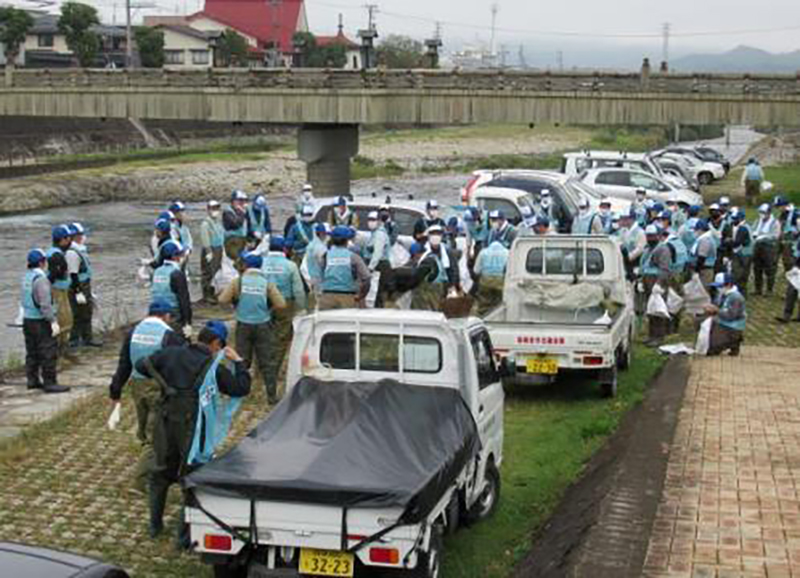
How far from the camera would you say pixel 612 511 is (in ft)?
28.8

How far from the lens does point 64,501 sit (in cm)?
1042

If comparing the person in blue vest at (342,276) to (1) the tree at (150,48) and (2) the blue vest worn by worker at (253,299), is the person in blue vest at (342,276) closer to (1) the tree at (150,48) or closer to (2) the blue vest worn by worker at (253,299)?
(2) the blue vest worn by worker at (253,299)

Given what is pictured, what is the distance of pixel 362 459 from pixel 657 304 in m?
10.4

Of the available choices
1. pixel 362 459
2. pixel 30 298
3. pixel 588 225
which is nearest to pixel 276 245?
pixel 30 298

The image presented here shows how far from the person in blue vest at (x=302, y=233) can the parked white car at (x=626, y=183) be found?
12.2m

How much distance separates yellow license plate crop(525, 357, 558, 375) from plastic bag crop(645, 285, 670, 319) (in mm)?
4465

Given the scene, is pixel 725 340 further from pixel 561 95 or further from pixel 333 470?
pixel 561 95

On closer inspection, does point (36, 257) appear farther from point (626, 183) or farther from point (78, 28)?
point (78, 28)

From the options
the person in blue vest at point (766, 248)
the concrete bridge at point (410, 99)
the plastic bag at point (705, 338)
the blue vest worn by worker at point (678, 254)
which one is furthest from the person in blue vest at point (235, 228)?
the concrete bridge at point (410, 99)

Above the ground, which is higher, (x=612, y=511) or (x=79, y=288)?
(x=79, y=288)

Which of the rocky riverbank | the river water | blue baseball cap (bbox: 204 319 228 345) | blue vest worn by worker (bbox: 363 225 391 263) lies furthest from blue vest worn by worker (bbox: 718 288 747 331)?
the rocky riverbank

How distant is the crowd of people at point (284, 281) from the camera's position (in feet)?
28.8

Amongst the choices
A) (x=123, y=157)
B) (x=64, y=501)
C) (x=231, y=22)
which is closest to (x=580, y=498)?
(x=64, y=501)

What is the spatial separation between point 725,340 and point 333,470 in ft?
32.8
